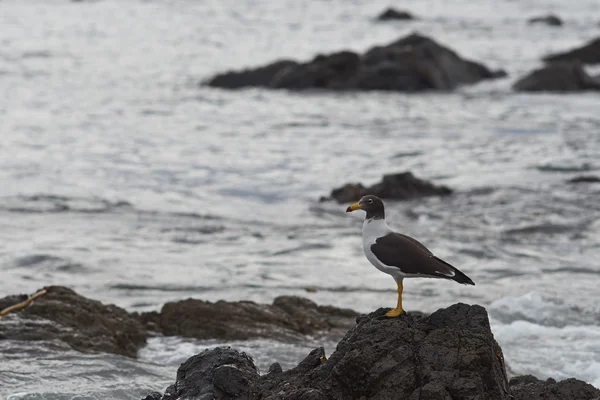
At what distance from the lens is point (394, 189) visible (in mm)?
15273

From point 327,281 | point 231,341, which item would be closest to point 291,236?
point 327,281

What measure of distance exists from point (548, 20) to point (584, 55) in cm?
1218

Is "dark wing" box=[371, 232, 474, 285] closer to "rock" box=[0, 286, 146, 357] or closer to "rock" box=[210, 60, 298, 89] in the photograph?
"rock" box=[0, 286, 146, 357]

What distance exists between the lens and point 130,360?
8.08 metres

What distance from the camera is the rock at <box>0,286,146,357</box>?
827 cm

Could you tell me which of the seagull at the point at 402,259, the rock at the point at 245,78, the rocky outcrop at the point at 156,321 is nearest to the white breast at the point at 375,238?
the seagull at the point at 402,259

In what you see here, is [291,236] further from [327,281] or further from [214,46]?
[214,46]

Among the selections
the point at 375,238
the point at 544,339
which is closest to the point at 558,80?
the point at 544,339

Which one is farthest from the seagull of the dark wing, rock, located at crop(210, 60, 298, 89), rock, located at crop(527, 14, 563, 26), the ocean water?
rock, located at crop(527, 14, 563, 26)

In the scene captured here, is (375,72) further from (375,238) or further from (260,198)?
(375,238)

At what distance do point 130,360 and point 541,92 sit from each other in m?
19.9

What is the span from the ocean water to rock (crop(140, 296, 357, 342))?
249 mm

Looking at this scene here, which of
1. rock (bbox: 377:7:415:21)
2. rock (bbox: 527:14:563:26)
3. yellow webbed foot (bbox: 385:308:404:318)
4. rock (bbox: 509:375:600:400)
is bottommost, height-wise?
rock (bbox: 509:375:600:400)

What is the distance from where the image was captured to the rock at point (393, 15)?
45000 mm
